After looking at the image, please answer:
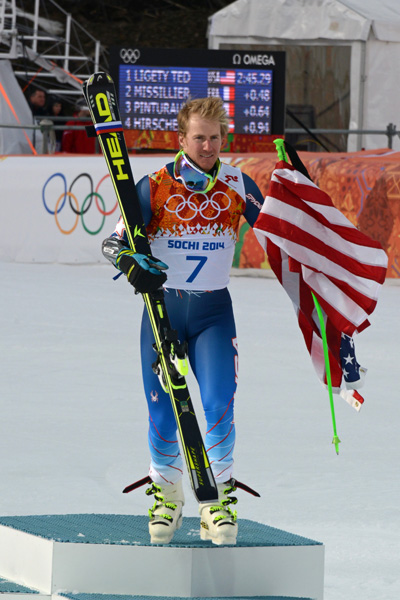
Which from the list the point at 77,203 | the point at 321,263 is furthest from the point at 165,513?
the point at 77,203

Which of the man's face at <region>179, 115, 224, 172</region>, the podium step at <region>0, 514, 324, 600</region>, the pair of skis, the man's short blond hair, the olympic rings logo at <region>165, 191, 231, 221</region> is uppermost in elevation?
the man's short blond hair

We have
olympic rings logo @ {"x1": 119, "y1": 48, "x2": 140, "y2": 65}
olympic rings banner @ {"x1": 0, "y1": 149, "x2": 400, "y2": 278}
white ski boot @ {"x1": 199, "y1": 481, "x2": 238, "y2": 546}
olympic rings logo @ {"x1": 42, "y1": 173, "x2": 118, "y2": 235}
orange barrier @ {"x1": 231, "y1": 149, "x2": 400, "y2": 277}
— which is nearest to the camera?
white ski boot @ {"x1": 199, "y1": 481, "x2": 238, "y2": 546}

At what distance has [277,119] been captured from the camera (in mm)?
13680

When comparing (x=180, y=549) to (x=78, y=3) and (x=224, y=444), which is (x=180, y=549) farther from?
(x=78, y=3)

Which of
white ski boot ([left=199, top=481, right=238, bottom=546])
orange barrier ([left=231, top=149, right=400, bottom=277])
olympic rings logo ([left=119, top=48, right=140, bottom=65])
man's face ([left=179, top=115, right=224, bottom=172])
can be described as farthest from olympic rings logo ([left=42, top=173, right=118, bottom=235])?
white ski boot ([left=199, top=481, right=238, bottom=546])

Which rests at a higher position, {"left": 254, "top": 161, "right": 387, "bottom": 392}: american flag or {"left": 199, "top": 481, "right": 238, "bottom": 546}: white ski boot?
{"left": 254, "top": 161, "right": 387, "bottom": 392}: american flag

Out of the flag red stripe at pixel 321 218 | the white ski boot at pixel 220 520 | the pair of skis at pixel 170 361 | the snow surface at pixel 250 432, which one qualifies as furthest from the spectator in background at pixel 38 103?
the white ski boot at pixel 220 520

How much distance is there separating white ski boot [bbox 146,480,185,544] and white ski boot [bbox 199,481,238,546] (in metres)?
0.11

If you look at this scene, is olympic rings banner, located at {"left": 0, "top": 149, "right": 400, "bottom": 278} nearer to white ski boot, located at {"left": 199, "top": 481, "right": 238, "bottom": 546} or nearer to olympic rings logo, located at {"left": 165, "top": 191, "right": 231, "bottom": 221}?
olympic rings logo, located at {"left": 165, "top": 191, "right": 231, "bottom": 221}

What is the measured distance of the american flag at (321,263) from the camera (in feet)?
12.7

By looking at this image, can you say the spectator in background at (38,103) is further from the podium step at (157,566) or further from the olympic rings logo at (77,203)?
the podium step at (157,566)

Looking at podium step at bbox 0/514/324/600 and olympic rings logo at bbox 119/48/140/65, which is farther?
olympic rings logo at bbox 119/48/140/65

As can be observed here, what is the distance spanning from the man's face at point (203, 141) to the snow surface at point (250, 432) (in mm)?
1489

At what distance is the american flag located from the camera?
3863mm
